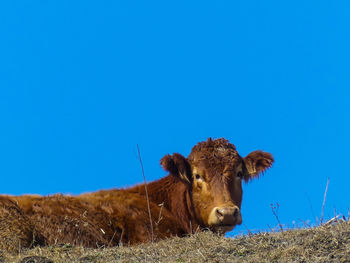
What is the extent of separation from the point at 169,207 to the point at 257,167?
205cm

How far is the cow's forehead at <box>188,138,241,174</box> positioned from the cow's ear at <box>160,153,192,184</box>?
0.18 m

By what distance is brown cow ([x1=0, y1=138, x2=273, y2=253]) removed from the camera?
9.80 meters

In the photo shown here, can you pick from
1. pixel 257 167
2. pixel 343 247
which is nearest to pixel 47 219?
pixel 257 167

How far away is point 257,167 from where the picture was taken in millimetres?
12305

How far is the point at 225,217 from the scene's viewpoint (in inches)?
413

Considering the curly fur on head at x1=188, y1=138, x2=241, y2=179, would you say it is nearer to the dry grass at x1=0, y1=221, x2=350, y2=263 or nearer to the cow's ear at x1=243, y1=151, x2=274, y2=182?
the cow's ear at x1=243, y1=151, x2=274, y2=182

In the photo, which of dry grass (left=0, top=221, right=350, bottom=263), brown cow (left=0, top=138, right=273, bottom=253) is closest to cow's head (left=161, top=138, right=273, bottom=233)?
brown cow (left=0, top=138, right=273, bottom=253)

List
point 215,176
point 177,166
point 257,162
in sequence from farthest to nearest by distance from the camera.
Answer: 1. point 257,162
2. point 177,166
3. point 215,176

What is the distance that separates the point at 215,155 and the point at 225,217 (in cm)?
141

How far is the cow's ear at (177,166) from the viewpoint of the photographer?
38.4ft

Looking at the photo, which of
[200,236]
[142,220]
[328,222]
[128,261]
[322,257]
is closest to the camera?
[322,257]

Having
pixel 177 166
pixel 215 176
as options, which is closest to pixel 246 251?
Answer: pixel 215 176

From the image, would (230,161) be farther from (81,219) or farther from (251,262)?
(251,262)

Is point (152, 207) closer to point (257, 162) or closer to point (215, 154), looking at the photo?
point (215, 154)
